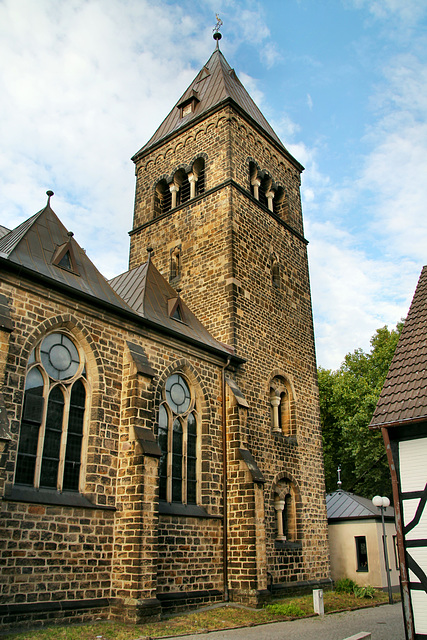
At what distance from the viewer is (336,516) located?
19266 millimetres

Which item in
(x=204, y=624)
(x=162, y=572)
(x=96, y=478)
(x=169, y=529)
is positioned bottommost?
(x=204, y=624)

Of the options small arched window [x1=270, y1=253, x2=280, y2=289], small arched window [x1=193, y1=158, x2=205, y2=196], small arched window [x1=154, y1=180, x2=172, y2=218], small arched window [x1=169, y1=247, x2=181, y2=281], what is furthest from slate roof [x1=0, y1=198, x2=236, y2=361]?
small arched window [x1=154, y1=180, x2=172, y2=218]

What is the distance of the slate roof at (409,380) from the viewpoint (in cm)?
891

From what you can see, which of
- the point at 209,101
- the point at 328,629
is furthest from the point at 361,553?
the point at 209,101

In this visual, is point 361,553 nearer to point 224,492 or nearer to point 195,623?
point 224,492

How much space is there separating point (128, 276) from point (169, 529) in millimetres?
7814

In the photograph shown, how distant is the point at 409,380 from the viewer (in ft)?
31.1

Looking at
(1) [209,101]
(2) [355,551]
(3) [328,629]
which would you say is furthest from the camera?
(1) [209,101]

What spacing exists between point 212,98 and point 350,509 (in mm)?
16828

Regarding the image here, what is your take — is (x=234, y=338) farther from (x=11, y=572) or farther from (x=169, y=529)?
(x=11, y=572)

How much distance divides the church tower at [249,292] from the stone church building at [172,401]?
65 mm

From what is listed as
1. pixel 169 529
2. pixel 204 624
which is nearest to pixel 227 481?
pixel 169 529

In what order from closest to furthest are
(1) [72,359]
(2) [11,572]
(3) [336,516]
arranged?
(2) [11,572], (1) [72,359], (3) [336,516]

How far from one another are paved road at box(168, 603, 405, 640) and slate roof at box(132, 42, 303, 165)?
1722cm
